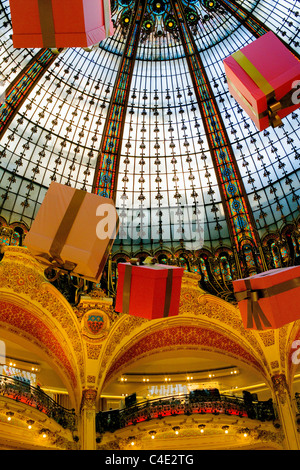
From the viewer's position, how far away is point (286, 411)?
50.3 feet

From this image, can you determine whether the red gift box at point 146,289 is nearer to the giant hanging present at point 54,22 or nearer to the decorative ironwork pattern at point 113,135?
the giant hanging present at point 54,22

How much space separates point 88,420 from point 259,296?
7.60 meters

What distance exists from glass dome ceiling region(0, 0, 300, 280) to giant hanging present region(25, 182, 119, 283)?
7.19 metres

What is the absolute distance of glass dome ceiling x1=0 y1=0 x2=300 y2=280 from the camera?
→ 661 inches

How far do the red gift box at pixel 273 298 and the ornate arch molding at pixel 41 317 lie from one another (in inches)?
290

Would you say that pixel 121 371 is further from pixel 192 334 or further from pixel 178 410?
pixel 192 334

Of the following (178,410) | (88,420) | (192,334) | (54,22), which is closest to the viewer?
(54,22)

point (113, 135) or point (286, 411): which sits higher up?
point (113, 135)

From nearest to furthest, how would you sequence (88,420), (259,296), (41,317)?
(259,296), (88,420), (41,317)

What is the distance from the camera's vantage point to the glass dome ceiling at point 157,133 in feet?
55.1

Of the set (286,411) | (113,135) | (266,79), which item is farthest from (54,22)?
(286,411)

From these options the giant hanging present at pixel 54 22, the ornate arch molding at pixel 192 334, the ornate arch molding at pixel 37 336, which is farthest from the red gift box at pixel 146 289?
the ornate arch molding at pixel 37 336
